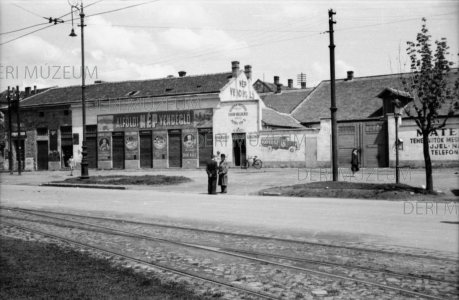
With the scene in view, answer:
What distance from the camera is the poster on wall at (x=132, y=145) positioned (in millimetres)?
45688

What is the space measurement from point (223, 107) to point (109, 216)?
94.1ft

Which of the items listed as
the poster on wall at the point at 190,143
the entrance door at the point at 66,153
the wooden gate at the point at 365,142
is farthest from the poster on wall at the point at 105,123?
the wooden gate at the point at 365,142

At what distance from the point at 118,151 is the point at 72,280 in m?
41.1

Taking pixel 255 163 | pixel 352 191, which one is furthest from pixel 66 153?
pixel 352 191

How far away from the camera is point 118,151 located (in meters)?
46.6

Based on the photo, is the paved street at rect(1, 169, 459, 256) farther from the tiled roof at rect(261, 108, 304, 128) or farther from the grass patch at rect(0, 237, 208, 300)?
the tiled roof at rect(261, 108, 304, 128)

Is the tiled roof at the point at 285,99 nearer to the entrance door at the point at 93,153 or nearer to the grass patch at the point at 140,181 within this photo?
the entrance door at the point at 93,153

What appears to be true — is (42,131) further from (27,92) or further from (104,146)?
(27,92)

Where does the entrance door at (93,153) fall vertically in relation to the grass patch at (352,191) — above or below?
above

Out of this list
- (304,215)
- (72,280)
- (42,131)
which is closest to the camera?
(72,280)

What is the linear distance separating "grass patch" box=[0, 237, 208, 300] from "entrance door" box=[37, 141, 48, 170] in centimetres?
4449

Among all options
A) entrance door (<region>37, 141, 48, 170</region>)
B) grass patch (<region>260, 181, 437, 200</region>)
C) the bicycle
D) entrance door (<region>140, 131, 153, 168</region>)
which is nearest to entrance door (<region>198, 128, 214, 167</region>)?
the bicycle

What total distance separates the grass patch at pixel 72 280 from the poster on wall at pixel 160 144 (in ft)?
118

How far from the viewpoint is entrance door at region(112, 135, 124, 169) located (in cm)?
4641
